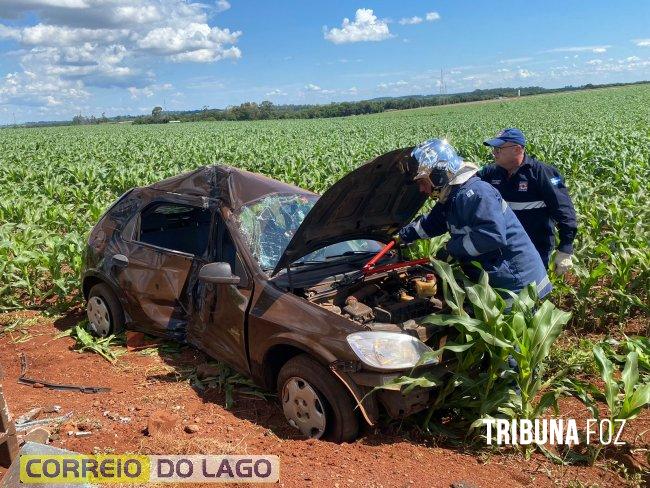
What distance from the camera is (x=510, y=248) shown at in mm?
4152

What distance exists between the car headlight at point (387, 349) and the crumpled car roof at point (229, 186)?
180 centimetres

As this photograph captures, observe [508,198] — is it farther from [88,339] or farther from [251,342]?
[88,339]

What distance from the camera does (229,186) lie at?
193 inches

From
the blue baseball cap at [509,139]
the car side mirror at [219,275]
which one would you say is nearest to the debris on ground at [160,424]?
the car side mirror at [219,275]

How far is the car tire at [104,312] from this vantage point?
5.78m

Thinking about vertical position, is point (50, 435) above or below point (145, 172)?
below

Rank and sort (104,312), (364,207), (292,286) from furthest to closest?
1. (104,312)
2. (364,207)
3. (292,286)

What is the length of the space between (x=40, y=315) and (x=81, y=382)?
2215 mm

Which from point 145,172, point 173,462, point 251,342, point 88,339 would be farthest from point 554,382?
point 145,172

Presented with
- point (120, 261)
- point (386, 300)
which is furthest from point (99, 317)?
point (386, 300)

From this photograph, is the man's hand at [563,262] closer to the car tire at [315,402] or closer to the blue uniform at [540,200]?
the blue uniform at [540,200]

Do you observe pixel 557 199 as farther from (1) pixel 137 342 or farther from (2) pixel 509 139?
(1) pixel 137 342

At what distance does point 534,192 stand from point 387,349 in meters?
2.72

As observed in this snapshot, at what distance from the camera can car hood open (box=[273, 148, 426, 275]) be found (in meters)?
4.01
